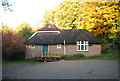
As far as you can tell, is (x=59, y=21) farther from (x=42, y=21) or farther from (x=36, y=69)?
(x=36, y=69)

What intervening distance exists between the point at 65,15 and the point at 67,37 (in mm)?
581

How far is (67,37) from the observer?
3904 millimetres

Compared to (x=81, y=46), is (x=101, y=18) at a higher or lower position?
higher

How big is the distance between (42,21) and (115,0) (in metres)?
1.99

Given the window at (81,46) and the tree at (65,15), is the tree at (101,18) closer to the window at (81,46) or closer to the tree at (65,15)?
→ the tree at (65,15)

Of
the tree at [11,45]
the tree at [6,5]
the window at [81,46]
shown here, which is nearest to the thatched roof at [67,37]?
A: the window at [81,46]

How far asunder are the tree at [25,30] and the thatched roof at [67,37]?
208 millimetres

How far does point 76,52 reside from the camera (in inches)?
151

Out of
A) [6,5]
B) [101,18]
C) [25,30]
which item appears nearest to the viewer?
[6,5]

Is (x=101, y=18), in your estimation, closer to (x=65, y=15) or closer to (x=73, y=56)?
(x=65, y=15)

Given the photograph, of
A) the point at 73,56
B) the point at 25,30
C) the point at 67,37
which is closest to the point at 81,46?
the point at 73,56

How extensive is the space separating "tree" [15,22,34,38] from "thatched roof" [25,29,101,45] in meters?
0.21

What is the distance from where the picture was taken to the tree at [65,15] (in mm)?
3861

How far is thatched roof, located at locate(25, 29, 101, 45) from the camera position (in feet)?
12.7
